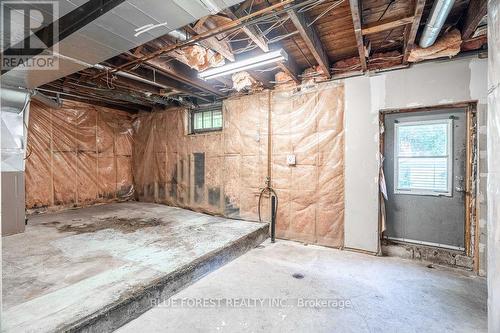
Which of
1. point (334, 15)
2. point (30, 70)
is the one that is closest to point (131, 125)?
point (30, 70)

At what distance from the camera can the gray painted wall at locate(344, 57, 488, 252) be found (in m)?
2.99

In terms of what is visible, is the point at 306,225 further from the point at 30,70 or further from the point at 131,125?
the point at 131,125

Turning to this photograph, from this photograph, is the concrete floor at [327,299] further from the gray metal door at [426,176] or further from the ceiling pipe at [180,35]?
the ceiling pipe at [180,35]

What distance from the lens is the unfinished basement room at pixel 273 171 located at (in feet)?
6.71

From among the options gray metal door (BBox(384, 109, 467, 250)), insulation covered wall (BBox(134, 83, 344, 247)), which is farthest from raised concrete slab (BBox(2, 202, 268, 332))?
gray metal door (BBox(384, 109, 467, 250))

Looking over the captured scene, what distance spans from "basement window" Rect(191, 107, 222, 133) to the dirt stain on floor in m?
2.01

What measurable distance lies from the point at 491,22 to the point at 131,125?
6.68 meters

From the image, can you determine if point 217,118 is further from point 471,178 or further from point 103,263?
point 471,178

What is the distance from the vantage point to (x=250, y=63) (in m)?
3.04

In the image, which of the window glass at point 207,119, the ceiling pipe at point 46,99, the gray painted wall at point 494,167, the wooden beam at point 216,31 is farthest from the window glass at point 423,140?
the ceiling pipe at point 46,99

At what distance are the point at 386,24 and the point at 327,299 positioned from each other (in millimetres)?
2729

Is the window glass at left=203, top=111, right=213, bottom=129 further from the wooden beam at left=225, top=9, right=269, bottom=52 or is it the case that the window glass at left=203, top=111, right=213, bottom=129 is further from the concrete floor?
the concrete floor

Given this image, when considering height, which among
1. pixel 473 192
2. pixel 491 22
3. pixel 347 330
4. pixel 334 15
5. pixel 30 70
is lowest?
pixel 347 330

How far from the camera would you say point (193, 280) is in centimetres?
269
